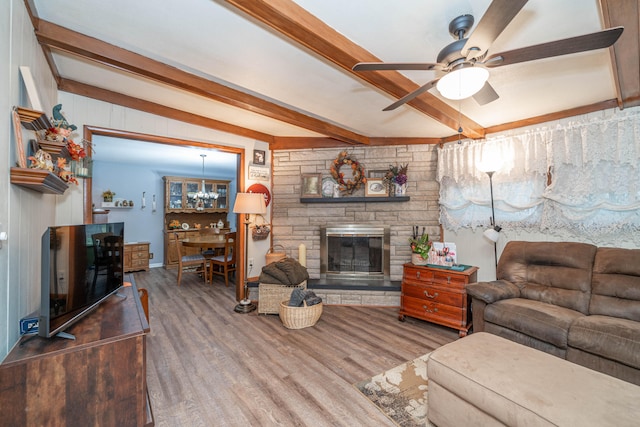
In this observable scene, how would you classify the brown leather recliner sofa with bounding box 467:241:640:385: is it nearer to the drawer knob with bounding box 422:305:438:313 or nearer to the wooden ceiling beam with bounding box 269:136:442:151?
the drawer knob with bounding box 422:305:438:313

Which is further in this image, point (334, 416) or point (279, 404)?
point (279, 404)

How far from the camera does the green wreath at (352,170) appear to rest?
12.7ft

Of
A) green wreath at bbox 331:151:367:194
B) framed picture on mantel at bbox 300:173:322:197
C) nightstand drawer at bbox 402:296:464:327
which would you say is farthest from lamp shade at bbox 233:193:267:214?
nightstand drawer at bbox 402:296:464:327

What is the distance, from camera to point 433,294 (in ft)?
9.86

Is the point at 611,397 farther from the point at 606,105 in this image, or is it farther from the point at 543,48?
the point at 606,105

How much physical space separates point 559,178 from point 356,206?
225 cm

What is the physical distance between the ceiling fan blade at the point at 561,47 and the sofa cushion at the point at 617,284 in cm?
182

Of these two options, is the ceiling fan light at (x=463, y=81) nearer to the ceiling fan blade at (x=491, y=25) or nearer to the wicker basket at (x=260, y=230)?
the ceiling fan blade at (x=491, y=25)

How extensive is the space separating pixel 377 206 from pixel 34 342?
3.48 m

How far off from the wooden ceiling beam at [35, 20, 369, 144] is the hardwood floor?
2323 millimetres

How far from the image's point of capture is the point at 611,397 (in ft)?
3.96

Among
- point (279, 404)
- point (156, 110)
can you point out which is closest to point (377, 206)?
point (279, 404)

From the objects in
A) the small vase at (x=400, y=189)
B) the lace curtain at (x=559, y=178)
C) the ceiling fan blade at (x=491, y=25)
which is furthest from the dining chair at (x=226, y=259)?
the ceiling fan blade at (x=491, y=25)

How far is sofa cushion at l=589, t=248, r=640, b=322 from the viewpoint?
204 cm
